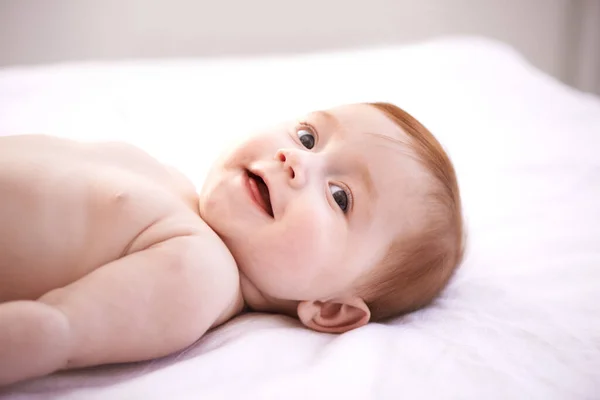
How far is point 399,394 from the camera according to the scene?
719mm

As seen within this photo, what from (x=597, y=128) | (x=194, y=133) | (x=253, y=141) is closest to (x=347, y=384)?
(x=253, y=141)

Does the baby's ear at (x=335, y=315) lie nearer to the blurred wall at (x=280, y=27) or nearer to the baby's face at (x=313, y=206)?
the baby's face at (x=313, y=206)

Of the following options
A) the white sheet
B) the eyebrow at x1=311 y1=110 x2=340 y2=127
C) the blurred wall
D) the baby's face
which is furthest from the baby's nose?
the blurred wall

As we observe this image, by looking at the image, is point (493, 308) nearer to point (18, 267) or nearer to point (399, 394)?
point (399, 394)

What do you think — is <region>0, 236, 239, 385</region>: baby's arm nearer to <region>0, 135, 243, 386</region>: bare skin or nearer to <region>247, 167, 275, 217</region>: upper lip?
<region>0, 135, 243, 386</region>: bare skin

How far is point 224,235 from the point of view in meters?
0.90

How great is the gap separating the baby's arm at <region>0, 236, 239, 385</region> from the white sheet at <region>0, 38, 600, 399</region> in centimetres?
3

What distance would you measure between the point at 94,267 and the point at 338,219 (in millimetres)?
341

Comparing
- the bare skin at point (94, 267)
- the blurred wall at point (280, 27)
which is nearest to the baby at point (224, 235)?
the bare skin at point (94, 267)

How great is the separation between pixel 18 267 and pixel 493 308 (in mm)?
682

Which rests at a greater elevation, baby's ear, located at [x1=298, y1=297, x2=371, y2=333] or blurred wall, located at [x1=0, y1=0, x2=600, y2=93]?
blurred wall, located at [x1=0, y1=0, x2=600, y2=93]

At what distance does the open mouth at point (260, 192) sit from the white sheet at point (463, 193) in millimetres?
166

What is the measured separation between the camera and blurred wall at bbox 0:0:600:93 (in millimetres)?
2189

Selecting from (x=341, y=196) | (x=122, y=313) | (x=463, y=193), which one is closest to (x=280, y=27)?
(x=463, y=193)
